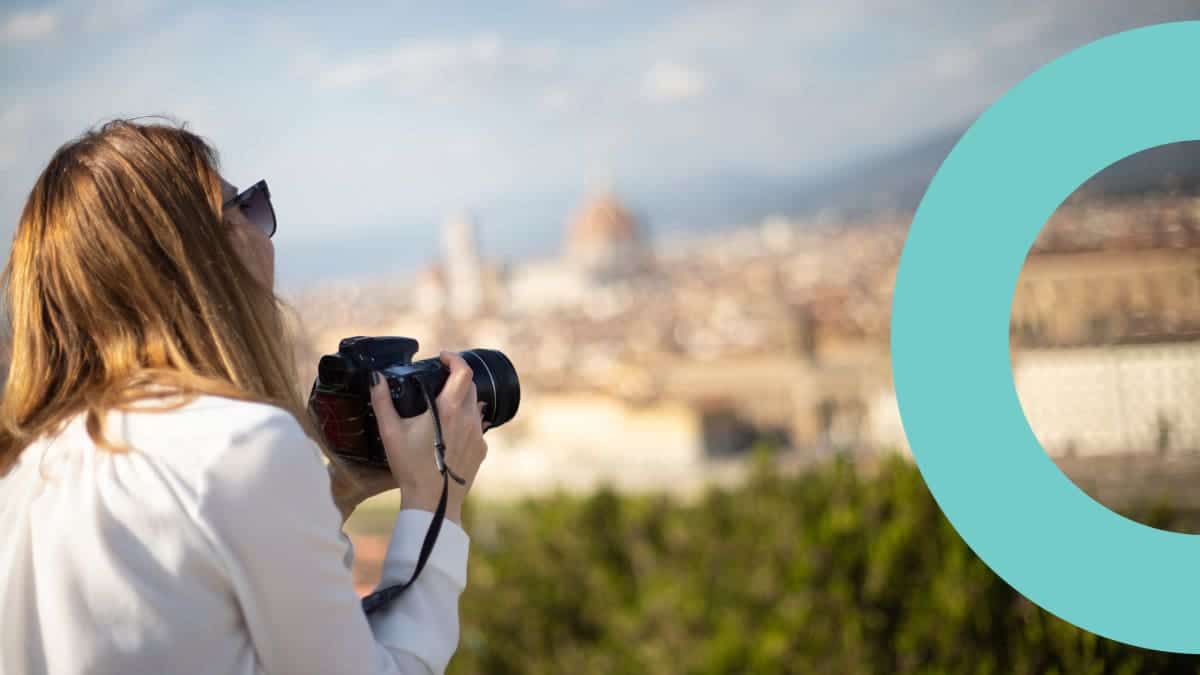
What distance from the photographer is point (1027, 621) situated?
196 centimetres

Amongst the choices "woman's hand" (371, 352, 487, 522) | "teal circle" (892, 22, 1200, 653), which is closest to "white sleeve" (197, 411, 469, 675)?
"woman's hand" (371, 352, 487, 522)

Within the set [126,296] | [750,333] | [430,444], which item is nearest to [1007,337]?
[430,444]

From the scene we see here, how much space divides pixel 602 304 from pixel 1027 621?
63578 millimetres

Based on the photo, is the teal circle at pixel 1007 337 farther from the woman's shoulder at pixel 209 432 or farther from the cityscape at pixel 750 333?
the woman's shoulder at pixel 209 432

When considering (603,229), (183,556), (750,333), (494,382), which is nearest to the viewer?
(183,556)

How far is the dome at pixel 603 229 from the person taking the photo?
68.2 metres

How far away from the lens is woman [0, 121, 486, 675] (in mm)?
842

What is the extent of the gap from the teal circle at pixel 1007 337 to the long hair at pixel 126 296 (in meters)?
0.92

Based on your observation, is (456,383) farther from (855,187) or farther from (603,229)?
(603,229)

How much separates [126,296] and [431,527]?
31 centimetres

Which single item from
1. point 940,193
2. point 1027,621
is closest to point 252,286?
point 940,193

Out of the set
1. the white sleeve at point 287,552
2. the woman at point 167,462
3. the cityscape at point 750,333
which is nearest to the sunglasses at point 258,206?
the woman at point 167,462

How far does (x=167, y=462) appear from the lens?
2.77 ft

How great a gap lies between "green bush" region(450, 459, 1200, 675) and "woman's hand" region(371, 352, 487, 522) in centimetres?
113
